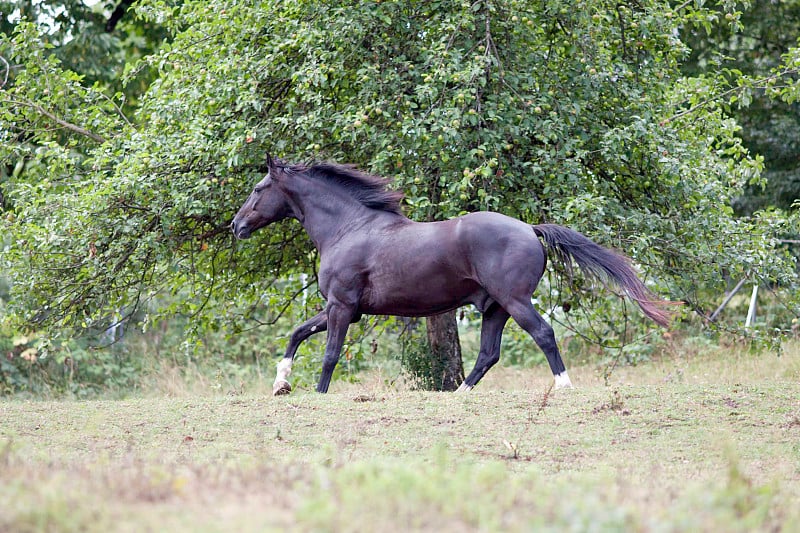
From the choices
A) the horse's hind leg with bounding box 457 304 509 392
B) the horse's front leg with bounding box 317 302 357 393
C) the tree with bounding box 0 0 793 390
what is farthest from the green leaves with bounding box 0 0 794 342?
the horse's front leg with bounding box 317 302 357 393

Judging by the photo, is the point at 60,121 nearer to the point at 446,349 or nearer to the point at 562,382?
the point at 446,349

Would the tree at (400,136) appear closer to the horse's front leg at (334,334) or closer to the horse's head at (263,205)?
the horse's head at (263,205)

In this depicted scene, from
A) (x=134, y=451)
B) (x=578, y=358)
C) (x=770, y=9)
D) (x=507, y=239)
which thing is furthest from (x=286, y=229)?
(x=770, y=9)

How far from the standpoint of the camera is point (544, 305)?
38.2 feet

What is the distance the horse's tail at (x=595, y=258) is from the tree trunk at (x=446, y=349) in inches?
111

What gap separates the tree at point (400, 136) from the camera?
9781mm

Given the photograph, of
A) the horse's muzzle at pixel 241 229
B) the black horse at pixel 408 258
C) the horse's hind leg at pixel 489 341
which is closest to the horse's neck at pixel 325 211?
the black horse at pixel 408 258

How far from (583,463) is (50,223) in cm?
678

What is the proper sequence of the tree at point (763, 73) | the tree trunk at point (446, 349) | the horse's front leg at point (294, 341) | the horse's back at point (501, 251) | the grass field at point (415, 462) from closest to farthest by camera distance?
the grass field at point (415, 462), the horse's back at point (501, 251), the horse's front leg at point (294, 341), the tree trunk at point (446, 349), the tree at point (763, 73)

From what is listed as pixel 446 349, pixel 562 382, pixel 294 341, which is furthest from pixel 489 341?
pixel 446 349

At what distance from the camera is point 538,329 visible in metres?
8.52

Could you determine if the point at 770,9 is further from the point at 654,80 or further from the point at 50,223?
the point at 50,223

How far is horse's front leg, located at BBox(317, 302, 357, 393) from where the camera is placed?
29.7ft

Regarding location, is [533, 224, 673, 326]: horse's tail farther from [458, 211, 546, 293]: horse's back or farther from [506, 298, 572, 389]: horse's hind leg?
[506, 298, 572, 389]: horse's hind leg
